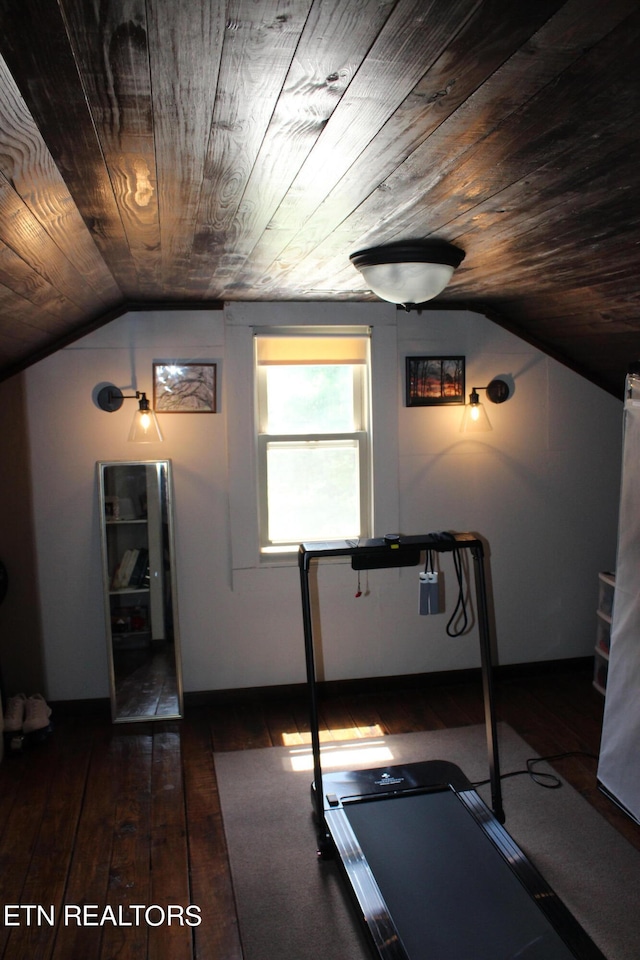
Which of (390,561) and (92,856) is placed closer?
(92,856)

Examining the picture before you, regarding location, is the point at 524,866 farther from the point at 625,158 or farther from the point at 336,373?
the point at 336,373

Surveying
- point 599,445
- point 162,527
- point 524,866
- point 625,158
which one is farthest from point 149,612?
point 625,158

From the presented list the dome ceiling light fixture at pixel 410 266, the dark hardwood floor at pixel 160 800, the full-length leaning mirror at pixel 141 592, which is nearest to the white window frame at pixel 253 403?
the full-length leaning mirror at pixel 141 592

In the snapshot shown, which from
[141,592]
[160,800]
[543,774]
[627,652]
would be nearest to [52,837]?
[160,800]

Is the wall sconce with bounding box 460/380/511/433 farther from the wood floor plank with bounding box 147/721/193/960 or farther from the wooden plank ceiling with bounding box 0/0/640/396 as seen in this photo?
the wood floor plank with bounding box 147/721/193/960

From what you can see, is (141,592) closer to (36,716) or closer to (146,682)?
(146,682)

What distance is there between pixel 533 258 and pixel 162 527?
246 centimetres

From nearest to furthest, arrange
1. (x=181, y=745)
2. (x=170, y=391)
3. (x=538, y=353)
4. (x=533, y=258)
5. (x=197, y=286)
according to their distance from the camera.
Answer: (x=533, y=258), (x=197, y=286), (x=181, y=745), (x=170, y=391), (x=538, y=353)

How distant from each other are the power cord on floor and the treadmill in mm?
322

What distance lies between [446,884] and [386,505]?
222 cm

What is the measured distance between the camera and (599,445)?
4562 millimetres

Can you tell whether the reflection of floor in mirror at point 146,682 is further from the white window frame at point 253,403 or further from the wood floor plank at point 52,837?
the white window frame at point 253,403

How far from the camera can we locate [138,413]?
3881 millimetres

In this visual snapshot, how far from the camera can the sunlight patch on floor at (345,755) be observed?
3611mm
